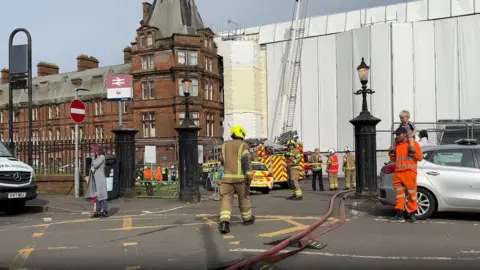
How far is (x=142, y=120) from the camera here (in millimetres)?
45594

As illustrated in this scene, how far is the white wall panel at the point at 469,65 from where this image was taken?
35844 mm

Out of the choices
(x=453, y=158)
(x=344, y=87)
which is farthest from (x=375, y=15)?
(x=453, y=158)

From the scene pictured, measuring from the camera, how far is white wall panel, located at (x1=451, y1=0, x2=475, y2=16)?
121 ft

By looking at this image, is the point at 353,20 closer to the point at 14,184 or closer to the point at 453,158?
the point at 453,158

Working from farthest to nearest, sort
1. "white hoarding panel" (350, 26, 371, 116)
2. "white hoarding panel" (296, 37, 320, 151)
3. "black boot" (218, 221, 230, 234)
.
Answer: "white hoarding panel" (296, 37, 320, 151), "white hoarding panel" (350, 26, 371, 116), "black boot" (218, 221, 230, 234)

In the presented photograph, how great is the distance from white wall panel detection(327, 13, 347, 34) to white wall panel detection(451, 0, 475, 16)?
8953 millimetres

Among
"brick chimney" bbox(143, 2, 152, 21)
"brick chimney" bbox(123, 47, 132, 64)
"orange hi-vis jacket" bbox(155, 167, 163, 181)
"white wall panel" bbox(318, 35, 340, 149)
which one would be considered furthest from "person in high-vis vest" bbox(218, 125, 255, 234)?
"brick chimney" bbox(123, 47, 132, 64)

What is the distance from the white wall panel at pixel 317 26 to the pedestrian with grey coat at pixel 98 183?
1350 inches

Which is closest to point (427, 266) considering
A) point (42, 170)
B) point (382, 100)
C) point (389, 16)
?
point (42, 170)

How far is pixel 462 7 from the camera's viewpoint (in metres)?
37.2

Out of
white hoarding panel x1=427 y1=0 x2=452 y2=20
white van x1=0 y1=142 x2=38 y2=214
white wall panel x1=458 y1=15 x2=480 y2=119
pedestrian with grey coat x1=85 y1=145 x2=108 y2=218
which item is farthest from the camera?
white hoarding panel x1=427 y1=0 x2=452 y2=20

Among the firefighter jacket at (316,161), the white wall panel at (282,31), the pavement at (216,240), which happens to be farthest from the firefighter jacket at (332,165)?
the white wall panel at (282,31)

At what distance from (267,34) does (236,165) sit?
38.7 metres

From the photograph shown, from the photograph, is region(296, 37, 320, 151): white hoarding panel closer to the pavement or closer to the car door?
the pavement
